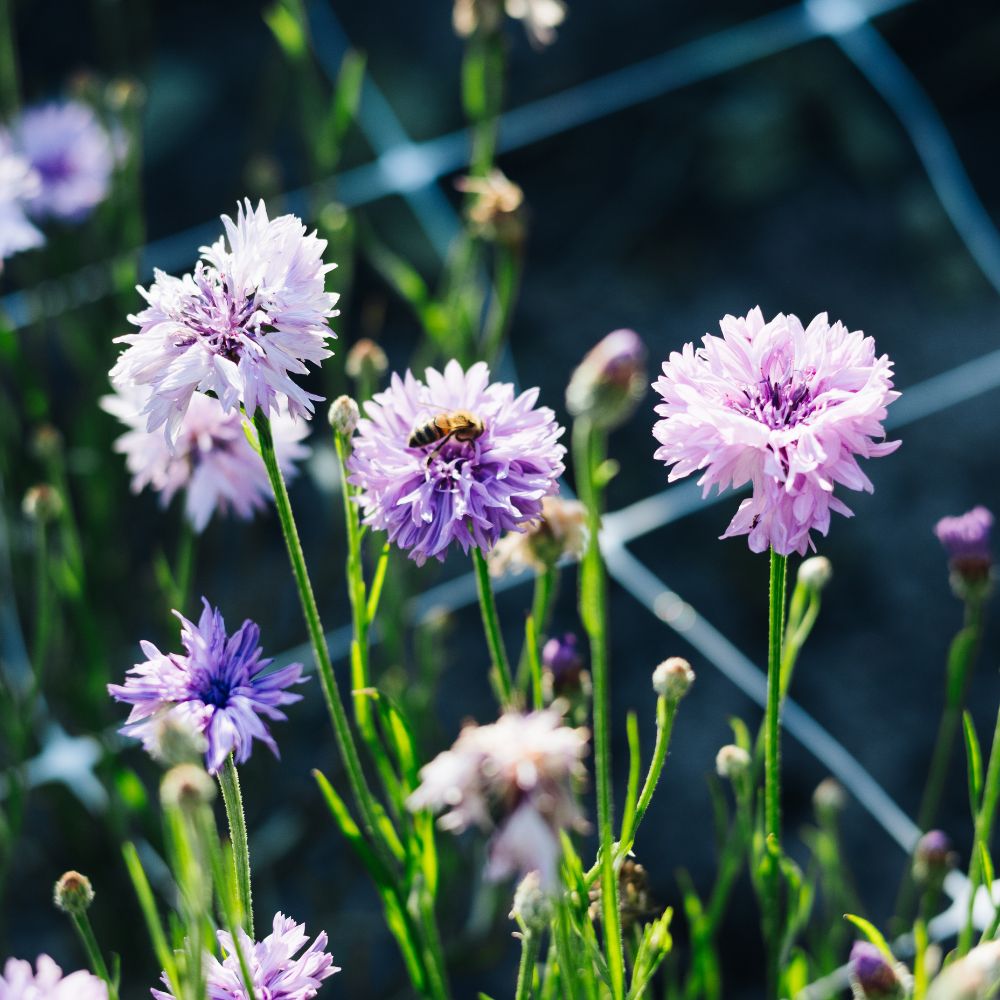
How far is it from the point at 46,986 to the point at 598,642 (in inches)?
8.3

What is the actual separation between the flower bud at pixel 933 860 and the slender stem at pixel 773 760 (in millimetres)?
73

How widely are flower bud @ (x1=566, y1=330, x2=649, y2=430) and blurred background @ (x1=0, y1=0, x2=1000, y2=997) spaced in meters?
0.37

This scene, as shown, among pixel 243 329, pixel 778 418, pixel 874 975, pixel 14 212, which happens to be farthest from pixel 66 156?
pixel 874 975

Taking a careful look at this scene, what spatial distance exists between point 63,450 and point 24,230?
0.46m

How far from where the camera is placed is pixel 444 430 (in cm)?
50

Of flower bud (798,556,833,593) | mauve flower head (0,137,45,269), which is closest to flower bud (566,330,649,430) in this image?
flower bud (798,556,833,593)

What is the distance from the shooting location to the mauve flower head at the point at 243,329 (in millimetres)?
468

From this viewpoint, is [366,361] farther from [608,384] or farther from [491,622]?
[608,384]

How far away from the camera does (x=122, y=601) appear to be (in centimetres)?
108

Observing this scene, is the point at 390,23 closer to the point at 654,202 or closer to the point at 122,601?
the point at 654,202

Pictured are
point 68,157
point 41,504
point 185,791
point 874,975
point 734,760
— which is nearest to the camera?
point 185,791

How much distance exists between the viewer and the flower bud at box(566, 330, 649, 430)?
14.4 inches

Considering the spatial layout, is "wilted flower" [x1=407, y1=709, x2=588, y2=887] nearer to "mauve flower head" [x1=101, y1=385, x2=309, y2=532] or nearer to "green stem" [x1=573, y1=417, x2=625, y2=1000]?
"green stem" [x1=573, y1=417, x2=625, y2=1000]

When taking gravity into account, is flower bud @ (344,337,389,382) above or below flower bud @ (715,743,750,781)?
above
